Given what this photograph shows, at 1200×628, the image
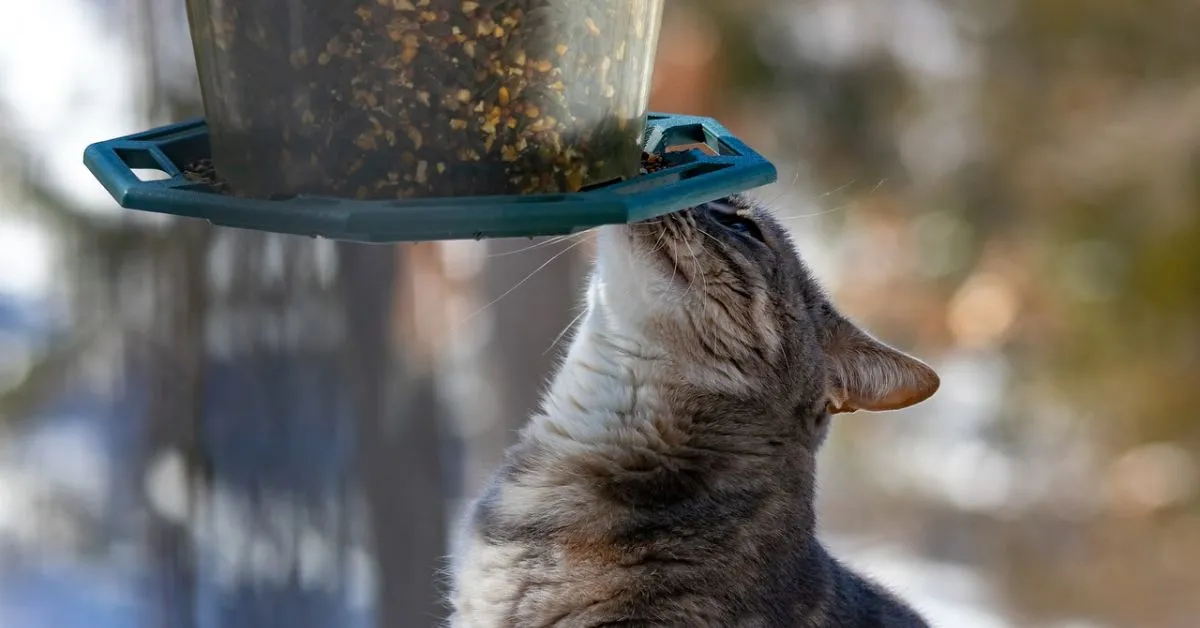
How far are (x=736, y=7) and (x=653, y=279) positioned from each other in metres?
4.07

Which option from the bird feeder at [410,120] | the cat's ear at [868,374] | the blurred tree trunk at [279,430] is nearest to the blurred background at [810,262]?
the blurred tree trunk at [279,430]

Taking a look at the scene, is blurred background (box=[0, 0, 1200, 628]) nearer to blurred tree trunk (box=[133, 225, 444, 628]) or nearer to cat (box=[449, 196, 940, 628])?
blurred tree trunk (box=[133, 225, 444, 628])

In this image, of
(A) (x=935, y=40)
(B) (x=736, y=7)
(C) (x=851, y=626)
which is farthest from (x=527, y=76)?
(A) (x=935, y=40)

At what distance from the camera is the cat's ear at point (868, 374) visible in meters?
2.51

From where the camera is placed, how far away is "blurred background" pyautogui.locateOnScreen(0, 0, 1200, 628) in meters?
3.23

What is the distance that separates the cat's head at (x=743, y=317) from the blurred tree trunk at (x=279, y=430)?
3.91ft

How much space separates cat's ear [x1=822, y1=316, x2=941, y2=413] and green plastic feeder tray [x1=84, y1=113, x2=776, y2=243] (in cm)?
98

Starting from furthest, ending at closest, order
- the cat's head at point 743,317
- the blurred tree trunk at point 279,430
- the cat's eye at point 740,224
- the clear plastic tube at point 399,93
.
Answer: the blurred tree trunk at point 279,430
the cat's eye at point 740,224
the cat's head at point 743,317
the clear plastic tube at point 399,93

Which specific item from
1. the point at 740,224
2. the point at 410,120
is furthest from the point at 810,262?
the point at 410,120

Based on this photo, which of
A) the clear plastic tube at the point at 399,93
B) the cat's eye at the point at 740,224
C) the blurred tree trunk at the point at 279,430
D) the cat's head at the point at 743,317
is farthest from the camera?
the blurred tree trunk at the point at 279,430

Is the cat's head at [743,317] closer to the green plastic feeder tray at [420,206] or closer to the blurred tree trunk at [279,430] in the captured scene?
the green plastic feeder tray at [420,206]

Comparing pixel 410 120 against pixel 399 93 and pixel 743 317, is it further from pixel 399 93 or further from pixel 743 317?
pixel 743 317

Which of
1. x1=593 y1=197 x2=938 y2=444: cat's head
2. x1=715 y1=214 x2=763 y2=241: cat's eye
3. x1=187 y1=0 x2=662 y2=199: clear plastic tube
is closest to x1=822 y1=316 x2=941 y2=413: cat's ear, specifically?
x1=593 y1=197 x2=938 y2=444: cat's head

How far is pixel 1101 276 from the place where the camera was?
6211 mm
